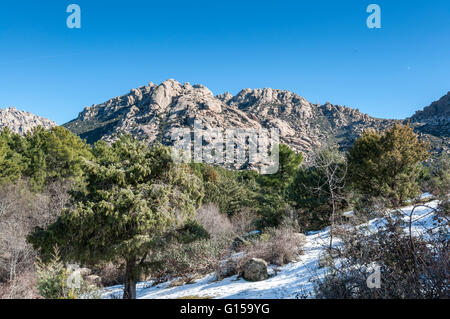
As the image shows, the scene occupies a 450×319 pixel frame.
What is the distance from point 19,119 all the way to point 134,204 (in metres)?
193

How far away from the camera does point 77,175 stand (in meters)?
21.0

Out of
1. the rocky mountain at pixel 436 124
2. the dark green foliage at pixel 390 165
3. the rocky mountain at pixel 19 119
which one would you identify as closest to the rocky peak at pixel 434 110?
the rocky mountain at pixel 436 124

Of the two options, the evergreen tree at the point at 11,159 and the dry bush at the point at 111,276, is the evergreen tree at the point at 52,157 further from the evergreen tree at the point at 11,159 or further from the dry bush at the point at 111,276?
the dry bush at the point at 111,276

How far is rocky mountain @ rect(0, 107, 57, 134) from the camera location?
13712 centimetres

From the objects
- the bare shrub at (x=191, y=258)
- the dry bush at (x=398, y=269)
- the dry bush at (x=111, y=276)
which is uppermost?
the dry bush at (x=398, y=269)

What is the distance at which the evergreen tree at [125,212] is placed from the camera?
6.98 meters

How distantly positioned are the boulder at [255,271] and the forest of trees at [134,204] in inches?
51.6

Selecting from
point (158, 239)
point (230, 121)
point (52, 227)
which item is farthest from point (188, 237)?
point (230, 121)

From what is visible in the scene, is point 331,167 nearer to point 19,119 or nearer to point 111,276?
point 111,276

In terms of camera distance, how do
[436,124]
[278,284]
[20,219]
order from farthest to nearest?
1. [436,124]
2. [20,219]
3. [278,284]

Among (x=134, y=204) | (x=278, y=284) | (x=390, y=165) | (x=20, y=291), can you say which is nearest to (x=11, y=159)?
(x=20, y=291)

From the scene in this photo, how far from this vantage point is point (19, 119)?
148 meters

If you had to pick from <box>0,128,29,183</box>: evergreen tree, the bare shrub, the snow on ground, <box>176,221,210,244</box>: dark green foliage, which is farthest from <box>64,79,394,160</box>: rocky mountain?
the snow on ground
